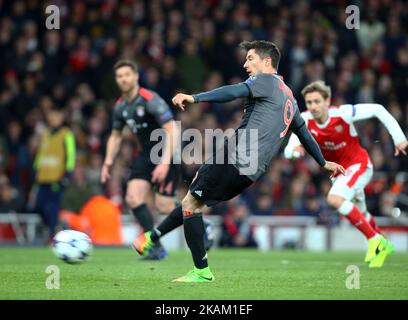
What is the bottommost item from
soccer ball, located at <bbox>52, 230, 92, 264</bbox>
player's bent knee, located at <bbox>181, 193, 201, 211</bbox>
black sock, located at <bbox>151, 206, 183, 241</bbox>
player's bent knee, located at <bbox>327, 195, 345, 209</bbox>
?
soccer ball, located at <bbox>52, 230, 92, 264</bbox>

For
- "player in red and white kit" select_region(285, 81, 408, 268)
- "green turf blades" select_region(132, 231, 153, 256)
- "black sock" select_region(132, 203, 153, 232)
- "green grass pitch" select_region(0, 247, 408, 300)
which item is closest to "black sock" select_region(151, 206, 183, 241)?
"green turf blades" select_region(132, 231, 153, 256)

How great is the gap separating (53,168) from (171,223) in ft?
24.8

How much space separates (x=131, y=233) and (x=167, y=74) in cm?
371

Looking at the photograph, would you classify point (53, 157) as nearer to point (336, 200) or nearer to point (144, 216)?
point (144, 216)

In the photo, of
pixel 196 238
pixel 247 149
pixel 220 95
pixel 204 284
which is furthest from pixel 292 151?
pixel 220 95

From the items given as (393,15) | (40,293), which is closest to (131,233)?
(393,15)

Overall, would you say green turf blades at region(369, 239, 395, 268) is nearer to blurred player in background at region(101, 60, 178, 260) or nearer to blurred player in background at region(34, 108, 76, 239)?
blurred player in background at region(101, 60, 178, 260)

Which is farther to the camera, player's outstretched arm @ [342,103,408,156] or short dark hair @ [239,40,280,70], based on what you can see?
player's outstretched arm @ [342,103,408,156]

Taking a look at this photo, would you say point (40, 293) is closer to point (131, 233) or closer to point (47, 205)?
point (47, 205)

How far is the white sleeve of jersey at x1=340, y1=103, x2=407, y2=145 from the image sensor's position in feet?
37.0

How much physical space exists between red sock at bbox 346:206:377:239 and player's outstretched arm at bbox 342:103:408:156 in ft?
3.13

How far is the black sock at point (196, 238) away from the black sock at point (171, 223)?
99 cm

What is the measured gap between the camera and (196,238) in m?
8.98

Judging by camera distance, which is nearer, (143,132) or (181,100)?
(181,100)
